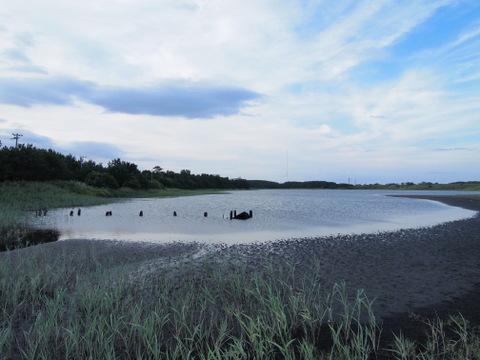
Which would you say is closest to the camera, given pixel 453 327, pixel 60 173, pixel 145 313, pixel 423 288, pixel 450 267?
pixel 453 327

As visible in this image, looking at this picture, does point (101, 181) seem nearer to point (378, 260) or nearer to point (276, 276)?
point (378, 260)

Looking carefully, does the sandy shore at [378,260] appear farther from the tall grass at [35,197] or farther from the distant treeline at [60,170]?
the distant treeline at [60,170]

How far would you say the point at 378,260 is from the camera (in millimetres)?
14875

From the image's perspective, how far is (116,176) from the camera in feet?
316

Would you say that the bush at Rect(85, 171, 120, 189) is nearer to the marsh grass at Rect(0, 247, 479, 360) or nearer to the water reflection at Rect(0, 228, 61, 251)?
the water reflection at Rect(0, 228, 61, 251)

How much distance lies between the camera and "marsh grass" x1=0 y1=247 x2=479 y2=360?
20.2ft

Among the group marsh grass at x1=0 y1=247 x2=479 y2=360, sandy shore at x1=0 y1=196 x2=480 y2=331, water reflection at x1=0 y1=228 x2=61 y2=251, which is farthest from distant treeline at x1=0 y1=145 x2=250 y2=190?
marsh grass at x1=0 y1=247 x2=479 y2=360

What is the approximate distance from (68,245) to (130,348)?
46.3ft

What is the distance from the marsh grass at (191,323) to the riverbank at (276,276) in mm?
78

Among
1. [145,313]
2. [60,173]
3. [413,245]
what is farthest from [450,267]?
[60,173]

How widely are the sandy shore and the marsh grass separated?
1.05 m

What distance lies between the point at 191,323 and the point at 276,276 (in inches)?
205

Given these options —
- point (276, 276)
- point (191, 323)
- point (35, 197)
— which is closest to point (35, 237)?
point (276, 276)

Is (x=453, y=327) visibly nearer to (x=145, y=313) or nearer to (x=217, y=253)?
(x=145, y=313)
